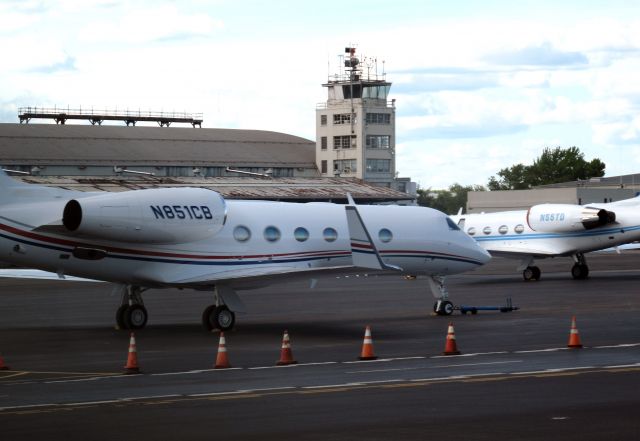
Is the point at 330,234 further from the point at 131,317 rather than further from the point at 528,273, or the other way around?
the point at 528,273

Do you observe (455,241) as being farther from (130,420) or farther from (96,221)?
(130,420)

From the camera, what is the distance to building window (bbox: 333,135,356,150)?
376 feet

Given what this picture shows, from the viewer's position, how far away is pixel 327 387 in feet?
58.3

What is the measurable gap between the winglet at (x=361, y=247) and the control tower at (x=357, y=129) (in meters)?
84.6

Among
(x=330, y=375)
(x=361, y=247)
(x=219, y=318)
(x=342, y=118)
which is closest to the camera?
(x=330, y=375)

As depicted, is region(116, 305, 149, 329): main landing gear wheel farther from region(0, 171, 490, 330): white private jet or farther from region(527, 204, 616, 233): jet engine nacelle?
region(527, 204, 616, 233): jet engine nacelle

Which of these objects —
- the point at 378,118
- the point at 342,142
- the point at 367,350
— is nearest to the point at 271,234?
the point at 367,350

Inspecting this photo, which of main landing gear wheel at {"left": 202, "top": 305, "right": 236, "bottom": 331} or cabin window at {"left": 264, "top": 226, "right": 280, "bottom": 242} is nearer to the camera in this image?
main landing gear wheel at {"left": 202, "top": 305, "right": 236, "bottom": 331}

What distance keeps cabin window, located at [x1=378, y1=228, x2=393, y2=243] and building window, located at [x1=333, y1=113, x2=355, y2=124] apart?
81.2 metres

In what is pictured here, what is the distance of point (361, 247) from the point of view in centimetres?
2745

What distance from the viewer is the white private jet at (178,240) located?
2716 cm

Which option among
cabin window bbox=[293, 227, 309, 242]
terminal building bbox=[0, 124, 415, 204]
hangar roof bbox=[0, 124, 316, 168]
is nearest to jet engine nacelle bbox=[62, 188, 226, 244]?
cabin window bbox=[293, 227, 309, 242]

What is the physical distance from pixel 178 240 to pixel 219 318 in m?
2.16

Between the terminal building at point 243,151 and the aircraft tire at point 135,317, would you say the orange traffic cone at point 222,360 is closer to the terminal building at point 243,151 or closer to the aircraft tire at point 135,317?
the aircraft tire at point 135,317
